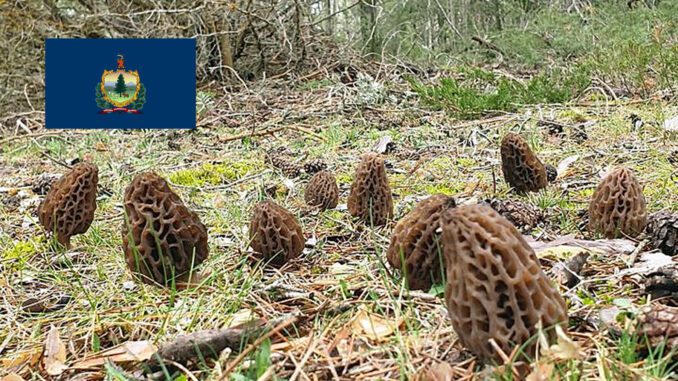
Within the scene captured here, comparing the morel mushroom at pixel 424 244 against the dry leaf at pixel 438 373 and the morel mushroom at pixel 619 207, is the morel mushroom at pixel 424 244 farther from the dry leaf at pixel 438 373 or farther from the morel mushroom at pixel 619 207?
the morel mushroom at pixel 619 207

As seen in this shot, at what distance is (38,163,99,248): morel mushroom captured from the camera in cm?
308

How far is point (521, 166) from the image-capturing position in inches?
139

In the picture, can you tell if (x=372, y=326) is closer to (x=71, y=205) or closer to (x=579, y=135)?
(x=71, y=205)

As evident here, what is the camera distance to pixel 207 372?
1.78 metres

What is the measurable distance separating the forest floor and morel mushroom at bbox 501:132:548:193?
Result: 9 cm

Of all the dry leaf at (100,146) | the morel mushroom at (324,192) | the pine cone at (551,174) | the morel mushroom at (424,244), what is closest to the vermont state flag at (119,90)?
the dry leaf at (100,146)

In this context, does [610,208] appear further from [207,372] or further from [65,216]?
[65,216]

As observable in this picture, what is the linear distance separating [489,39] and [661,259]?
375 inches

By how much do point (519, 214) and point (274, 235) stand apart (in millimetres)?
1135

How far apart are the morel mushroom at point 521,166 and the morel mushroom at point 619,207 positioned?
2.70 feet

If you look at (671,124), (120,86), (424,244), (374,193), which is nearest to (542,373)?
(424,244)

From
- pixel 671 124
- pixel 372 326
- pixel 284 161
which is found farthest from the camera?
pixel 284 161

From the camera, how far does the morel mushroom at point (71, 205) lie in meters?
3.08

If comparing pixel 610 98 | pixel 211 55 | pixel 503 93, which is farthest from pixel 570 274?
pixel 211 55
